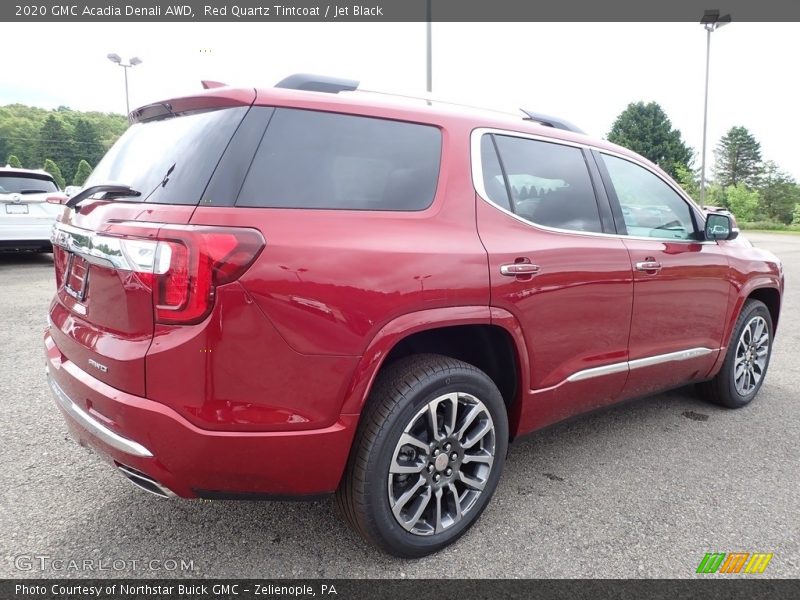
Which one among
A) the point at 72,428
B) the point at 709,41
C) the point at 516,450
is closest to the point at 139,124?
the point at 72,428

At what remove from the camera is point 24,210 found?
9.23m

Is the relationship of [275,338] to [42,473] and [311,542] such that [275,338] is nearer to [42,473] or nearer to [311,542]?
[311,542]

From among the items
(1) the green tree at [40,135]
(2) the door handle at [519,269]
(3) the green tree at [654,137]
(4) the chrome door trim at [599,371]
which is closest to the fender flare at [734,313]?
(4) the chrome door trim at [599,371]

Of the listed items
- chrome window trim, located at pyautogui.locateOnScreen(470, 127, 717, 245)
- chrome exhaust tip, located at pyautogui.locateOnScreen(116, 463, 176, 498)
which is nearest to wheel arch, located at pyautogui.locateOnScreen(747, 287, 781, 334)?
chrome window trim, located at pyautogui.locateOnScreen(470, 127, 717, 245)

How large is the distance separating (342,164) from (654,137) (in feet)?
188

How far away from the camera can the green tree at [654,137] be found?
52219mm

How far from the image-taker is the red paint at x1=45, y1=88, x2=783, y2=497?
183cm

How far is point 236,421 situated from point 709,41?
29597 millimetres

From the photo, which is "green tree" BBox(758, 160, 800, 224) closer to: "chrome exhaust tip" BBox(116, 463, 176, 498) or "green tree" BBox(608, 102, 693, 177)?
"green tree" BBox(608, 102, 693, 177)

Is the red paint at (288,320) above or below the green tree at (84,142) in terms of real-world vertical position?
below

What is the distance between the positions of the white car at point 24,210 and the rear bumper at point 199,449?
8.54m

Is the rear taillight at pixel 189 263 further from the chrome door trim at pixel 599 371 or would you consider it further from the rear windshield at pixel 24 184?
the rear windshield at pixel 24 184

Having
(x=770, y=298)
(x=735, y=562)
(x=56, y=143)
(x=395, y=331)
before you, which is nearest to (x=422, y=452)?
(x=395, y=331)

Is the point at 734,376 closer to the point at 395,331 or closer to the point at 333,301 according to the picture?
the point at 395,331
